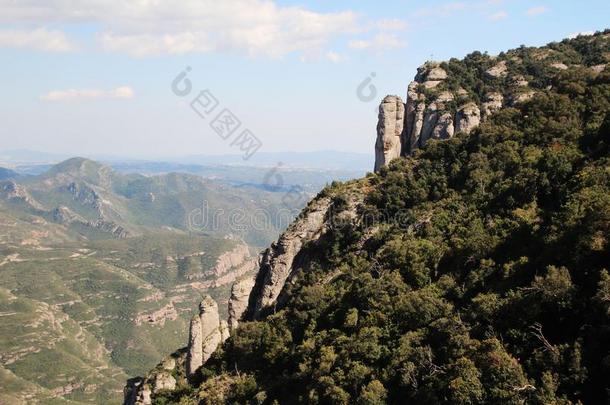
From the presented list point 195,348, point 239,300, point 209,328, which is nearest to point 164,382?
point 195,348

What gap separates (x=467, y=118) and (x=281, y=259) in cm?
2456

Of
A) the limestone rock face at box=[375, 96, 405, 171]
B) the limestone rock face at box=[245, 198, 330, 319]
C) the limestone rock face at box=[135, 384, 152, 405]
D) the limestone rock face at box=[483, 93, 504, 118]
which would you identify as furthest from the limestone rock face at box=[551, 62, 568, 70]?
the limestone rock face at box=[135, 384, 152, 405]

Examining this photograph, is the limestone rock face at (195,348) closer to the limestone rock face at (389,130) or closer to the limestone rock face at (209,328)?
the limestone rock face at (209,328)

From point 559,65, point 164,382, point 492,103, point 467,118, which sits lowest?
point 164,382

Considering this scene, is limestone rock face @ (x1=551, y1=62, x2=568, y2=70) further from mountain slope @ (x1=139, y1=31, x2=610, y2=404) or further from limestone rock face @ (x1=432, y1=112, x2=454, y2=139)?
limestone rock face @ (x1=432, y1=112, x2=454, y2=139)

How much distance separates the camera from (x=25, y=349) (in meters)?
181

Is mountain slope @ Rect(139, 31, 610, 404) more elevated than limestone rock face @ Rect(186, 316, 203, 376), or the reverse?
mountain slope @ Rect(139, 31, 610, 404)

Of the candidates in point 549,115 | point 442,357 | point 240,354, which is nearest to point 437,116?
point 549,115

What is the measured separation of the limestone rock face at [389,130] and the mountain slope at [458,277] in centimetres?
282

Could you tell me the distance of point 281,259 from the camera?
2117 inches

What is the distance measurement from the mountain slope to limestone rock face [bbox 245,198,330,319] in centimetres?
15

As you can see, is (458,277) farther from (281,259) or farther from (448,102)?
(448,102)

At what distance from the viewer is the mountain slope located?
26344 mm

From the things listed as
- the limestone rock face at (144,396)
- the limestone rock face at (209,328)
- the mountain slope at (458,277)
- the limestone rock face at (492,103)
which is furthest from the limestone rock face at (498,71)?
the limestone rock face at (144,396)
